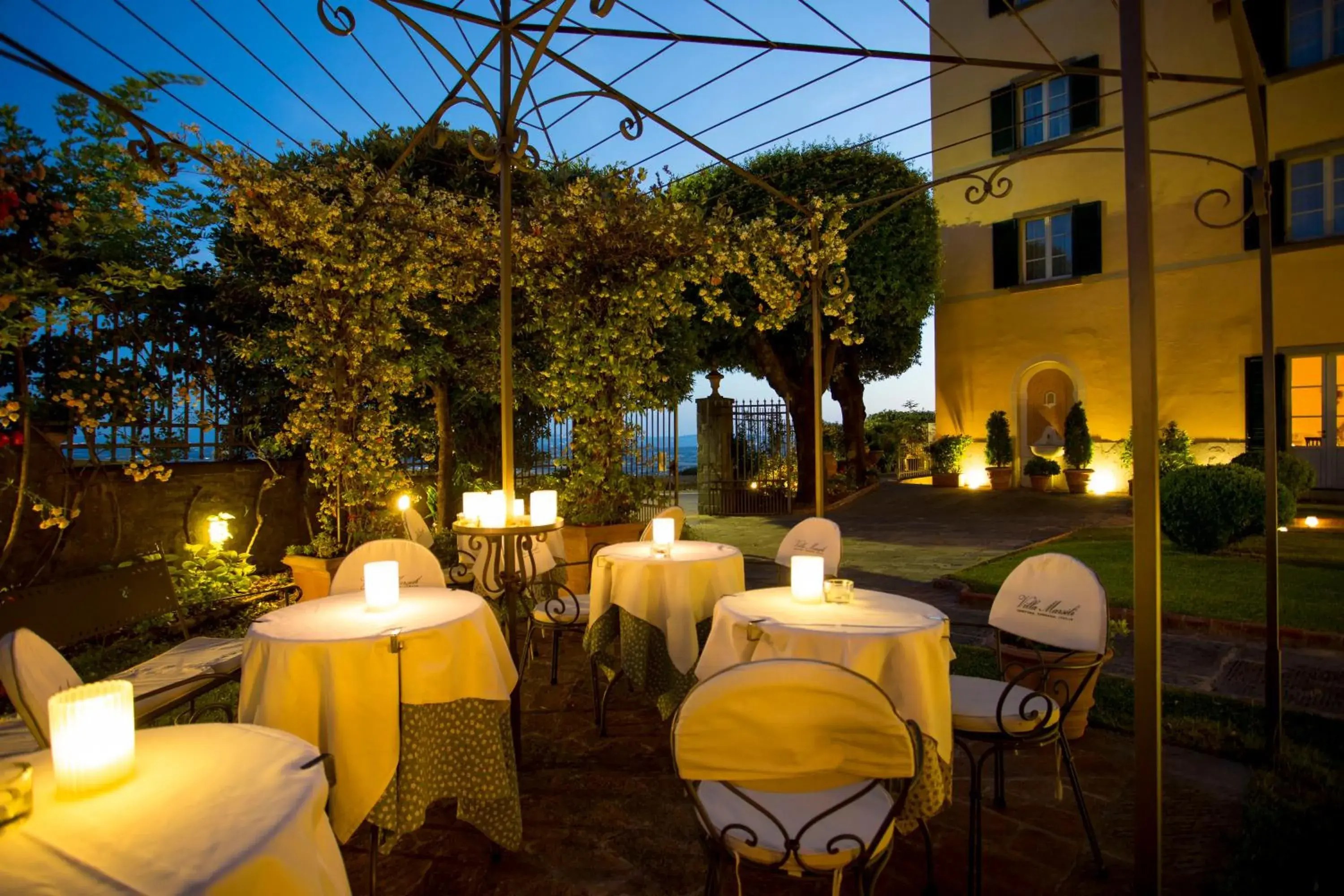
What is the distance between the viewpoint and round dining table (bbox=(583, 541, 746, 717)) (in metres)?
3.68

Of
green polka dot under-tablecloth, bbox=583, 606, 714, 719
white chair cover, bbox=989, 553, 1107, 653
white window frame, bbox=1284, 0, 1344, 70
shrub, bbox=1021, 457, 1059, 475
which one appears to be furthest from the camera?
shrub, bbox=1021, 457, 1059, 475

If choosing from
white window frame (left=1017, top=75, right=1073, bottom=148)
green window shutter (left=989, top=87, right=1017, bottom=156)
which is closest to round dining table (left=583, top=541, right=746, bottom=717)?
white window frame (left=1017, top=75, right=1073, bottom=148)

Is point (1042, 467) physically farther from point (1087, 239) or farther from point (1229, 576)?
point (1229, 576)

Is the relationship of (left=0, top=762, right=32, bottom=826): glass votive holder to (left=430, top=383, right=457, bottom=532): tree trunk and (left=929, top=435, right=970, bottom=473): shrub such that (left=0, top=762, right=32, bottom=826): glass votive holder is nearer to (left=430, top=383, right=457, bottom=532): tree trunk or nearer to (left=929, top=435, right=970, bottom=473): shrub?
(left=430, top=383, right=457, bottom=532): tree trunk

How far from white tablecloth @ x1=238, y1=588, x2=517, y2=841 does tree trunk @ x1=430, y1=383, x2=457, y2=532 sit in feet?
18.2

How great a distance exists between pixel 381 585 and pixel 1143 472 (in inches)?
99.2

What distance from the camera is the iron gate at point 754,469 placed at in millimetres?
12914

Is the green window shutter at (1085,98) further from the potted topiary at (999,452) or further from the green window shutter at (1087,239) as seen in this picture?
the potted topiary at (999,452)

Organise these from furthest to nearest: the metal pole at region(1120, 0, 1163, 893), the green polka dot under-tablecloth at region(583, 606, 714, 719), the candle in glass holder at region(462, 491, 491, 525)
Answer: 1. the candle in glass holder at region(462, 491, 491, 525)
2. the green polka dot under-tablecloth at region(583, 606, 714, 719)
3. the metal pole at region(1120, 0, 1163, 893)

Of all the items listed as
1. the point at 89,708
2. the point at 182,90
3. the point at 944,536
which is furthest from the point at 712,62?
the point at 944,536

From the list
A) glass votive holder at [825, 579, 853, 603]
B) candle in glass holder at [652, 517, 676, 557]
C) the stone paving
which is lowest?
the stone paving

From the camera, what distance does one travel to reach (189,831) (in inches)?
50.3

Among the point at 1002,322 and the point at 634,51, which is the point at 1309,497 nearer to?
the point at 1002,322

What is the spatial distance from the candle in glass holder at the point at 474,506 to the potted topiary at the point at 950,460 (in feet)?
38.2
